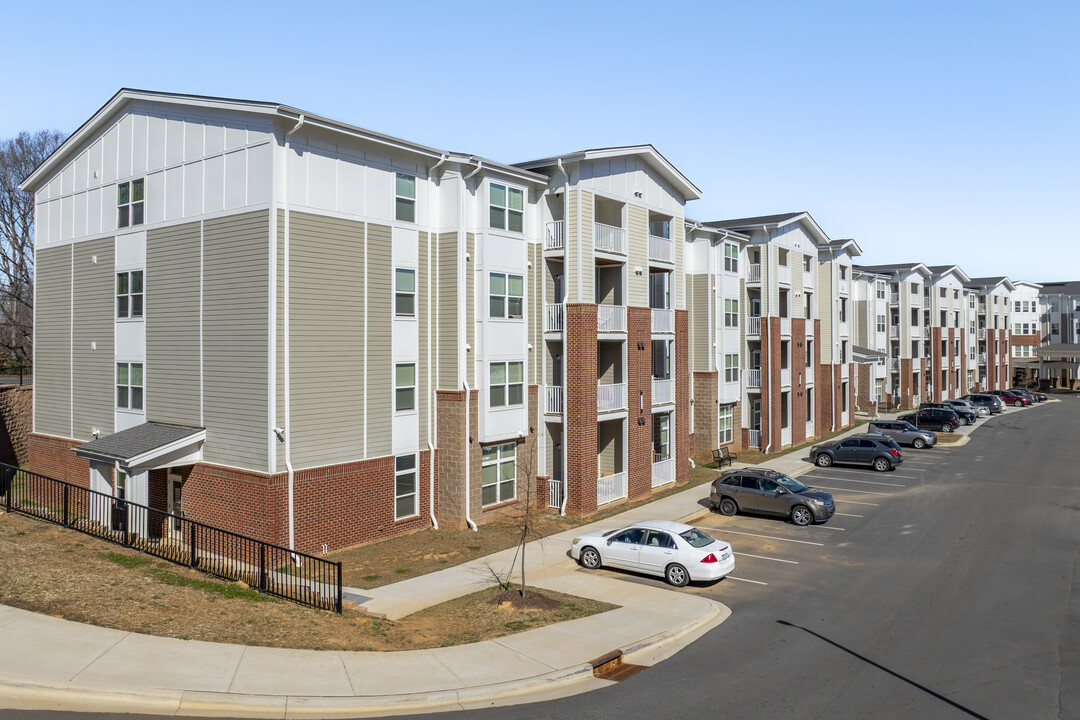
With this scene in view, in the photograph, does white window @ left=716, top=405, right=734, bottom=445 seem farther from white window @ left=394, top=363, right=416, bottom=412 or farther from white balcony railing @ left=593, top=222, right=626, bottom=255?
white window @ left=394, top=363, right=416, bottom=412

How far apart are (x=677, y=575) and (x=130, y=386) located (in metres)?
19.2

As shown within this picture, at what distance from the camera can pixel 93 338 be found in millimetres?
26781

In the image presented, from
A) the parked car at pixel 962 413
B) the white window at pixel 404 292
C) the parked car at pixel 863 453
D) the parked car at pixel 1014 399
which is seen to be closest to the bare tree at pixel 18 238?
the white window at pixel 404 292

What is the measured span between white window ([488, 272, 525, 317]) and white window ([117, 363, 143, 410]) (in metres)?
12.1

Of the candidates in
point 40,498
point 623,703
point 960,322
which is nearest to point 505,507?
point 623,703

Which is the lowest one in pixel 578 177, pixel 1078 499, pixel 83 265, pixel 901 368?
pixel 1078 499

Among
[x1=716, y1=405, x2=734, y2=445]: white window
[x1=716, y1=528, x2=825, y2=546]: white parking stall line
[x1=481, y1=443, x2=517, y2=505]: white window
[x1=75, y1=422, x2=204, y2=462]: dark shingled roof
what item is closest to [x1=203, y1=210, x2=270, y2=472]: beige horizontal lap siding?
[x1=75, y1=422, x2=204, y2=462]: dark shingled roof

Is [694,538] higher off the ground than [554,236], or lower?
lower

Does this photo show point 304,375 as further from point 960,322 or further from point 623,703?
point 960,322

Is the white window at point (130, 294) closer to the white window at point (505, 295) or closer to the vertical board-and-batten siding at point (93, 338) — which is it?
the vertical board-and-batten siding at point (93, 338)

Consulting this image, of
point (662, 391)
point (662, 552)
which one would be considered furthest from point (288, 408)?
point (662, 391)

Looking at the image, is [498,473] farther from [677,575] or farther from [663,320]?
[663,320]

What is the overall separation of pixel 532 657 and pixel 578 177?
60.7 ft

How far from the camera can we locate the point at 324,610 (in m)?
16.0
